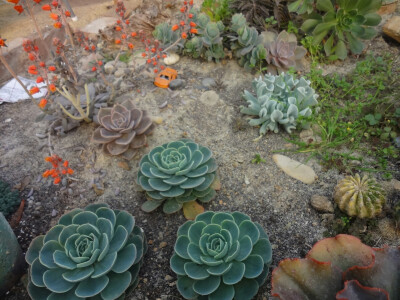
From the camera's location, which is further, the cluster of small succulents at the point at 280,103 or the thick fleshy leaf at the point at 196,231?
the cluster of small succulents at the point at 280,103

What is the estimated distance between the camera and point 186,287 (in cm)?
182

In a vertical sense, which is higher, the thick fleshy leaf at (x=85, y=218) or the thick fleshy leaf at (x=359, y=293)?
the thick fleshy leaf at (x=359, y=293)

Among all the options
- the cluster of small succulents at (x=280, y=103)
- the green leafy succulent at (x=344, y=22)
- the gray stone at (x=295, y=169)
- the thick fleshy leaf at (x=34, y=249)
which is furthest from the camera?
the green leafy succulent at (x=344, y=22)

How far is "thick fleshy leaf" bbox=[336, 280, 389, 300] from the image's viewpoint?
3.76 ft

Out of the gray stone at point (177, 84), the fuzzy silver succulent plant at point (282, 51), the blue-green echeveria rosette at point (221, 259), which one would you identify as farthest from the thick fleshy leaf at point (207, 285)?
the fuzzy silver succulent plant at point (282, 51)

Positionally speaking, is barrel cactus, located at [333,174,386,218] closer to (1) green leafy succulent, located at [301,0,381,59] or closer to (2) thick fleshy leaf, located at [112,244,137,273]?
(2) thick fleshy leaf, located at [112,244,137,273]

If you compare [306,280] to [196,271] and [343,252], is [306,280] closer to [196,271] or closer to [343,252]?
[343,252]

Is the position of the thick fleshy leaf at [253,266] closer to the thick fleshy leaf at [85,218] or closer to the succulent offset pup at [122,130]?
the thick fleshy leaf at [85,218]

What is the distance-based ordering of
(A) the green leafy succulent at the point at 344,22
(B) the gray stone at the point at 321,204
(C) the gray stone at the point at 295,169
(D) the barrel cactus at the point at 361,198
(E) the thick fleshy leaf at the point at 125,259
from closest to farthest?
(E) the thick fleshy leaf at the point at 125,259 < (D) the barrel cactus at the point at 361,198 < (B) the gray stone at the point at 321,204 < (C) the gray stone at the point at 295,169 < (A) the green leafy succulent at the point at 344,22

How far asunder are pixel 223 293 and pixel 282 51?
2.36 meters

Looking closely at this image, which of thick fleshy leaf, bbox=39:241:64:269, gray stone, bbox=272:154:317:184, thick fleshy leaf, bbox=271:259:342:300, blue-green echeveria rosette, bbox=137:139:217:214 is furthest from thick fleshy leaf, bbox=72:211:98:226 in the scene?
gray stone, bbox=272:154:317:184

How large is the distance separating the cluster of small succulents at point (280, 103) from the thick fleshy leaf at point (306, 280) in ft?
4.91

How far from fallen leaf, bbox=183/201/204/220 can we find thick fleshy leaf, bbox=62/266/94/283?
2.51 feet

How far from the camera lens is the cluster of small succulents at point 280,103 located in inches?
105
